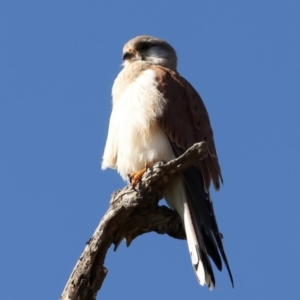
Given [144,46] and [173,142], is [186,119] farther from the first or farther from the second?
[144,46]

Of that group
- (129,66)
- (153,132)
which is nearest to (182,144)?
(153,132)

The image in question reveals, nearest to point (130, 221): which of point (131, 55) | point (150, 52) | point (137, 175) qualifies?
point (137, 175)

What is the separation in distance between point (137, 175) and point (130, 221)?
1.15ft

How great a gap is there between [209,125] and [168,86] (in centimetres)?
49

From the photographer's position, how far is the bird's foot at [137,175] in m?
5.56

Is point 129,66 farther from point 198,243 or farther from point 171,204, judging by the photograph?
point 198,243

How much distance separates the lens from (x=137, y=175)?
571 cm

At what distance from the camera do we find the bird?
581 cm

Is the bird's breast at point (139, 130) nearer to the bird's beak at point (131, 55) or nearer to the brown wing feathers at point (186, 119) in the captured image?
the brown wing feathers at point (186, 119)

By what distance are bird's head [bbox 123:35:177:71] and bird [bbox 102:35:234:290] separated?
2.04ft

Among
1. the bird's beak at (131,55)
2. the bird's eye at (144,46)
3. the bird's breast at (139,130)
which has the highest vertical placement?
the bird's eye at (144,46)

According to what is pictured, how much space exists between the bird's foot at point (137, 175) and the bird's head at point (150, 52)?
1532 millimetres

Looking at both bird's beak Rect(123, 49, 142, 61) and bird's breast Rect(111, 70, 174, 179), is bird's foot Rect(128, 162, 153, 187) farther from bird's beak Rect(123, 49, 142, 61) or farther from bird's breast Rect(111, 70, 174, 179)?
bird's beak Rect(123, 49, 142, 61)

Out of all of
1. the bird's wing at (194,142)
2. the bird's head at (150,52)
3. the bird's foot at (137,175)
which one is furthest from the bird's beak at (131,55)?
the bird's foot at (137,175)
